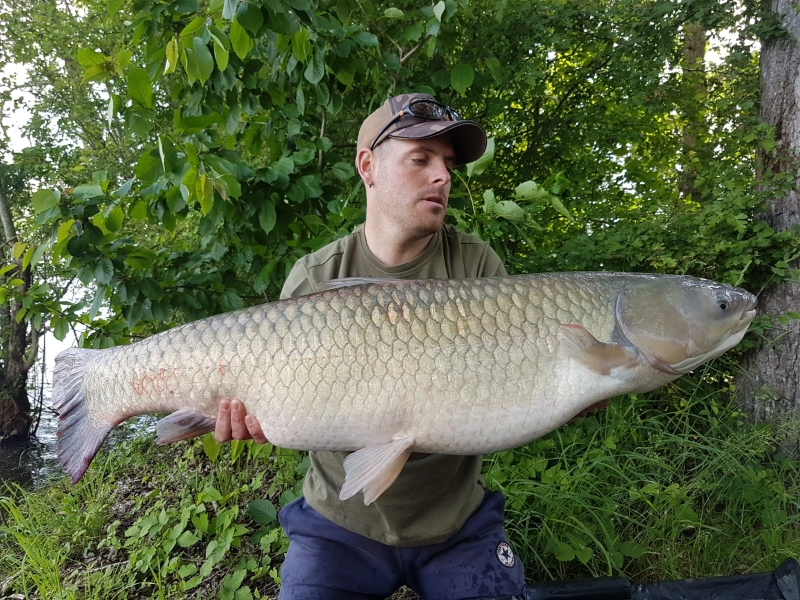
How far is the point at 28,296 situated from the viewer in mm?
2139

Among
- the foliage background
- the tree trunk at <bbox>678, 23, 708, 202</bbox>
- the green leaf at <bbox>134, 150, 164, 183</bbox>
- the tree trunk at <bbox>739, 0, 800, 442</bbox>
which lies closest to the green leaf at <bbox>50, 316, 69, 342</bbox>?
the foliage background

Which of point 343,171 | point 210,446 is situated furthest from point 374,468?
point 343,171

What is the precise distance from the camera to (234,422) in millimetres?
1317

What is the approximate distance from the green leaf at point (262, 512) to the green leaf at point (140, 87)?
67.7 inches

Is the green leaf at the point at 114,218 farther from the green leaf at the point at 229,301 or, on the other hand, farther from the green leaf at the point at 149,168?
the green leaf at the point at 229,301

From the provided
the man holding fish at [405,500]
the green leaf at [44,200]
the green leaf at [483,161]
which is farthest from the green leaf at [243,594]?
the green leaf at [483,161]

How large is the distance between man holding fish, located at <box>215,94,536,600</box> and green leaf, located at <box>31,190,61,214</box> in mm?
Answer: 1033

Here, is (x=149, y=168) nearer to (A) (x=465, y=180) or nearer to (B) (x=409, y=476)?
(B) (x=409, y=476)

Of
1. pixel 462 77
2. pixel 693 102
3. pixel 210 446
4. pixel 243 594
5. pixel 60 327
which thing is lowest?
pixel 243 594

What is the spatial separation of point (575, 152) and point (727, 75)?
3.84 ft

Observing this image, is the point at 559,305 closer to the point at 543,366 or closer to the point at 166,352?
the point at 543,366

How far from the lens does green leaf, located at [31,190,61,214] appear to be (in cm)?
182

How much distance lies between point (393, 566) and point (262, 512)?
3.51 feet

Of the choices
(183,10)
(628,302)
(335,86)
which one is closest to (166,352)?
(628,302)
